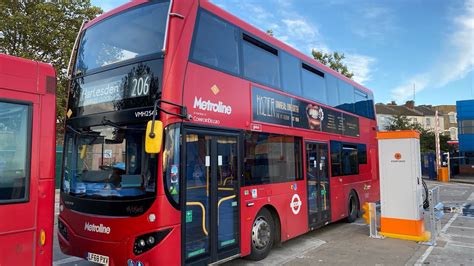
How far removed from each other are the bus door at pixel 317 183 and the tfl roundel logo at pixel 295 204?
1.91ft

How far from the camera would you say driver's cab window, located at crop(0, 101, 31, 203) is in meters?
3.46

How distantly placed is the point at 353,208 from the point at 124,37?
853 centimetres


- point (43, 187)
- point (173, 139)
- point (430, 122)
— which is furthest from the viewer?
point (430, 122)

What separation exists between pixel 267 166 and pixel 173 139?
2.67m

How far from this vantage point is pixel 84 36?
21.3 ft

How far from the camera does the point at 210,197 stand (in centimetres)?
578

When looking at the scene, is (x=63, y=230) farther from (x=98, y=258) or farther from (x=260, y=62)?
(x=260, y=62)

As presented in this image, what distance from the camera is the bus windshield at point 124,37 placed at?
547 centimetres

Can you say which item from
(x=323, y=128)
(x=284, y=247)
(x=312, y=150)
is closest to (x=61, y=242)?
(x=284, y=247)

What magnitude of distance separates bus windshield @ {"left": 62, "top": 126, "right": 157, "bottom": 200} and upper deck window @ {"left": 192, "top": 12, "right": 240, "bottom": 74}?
1.59m

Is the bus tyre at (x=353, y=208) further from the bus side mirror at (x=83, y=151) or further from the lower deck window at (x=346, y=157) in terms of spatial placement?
the bus side mirror at (x=83, y=151)

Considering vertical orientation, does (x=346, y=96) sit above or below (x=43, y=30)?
below

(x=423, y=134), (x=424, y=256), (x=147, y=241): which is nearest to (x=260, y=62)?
(x=147, y=241)

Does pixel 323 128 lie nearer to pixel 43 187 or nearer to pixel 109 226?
pixel 109 226
